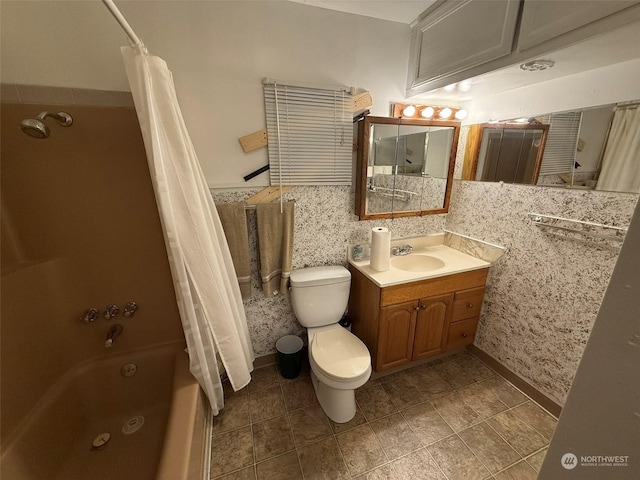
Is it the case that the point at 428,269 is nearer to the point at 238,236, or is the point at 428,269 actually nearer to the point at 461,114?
the point at 461,114

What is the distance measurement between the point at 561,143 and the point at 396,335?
145 centimetres

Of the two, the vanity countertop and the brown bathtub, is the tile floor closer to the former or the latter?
the brown bathtub

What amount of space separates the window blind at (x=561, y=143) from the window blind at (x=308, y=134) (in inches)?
44.5

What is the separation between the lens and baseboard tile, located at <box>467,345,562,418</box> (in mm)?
1541

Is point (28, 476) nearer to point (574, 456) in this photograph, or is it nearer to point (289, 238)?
point (289, 238)

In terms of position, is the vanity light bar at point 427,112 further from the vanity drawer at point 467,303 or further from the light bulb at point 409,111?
the vanity drawer at point 467,303

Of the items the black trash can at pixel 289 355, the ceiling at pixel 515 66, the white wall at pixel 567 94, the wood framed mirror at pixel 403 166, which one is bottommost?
the black trash can at pixel 289 355

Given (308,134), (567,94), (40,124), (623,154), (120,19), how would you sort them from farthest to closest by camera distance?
1. (308,134)
2. (567,94)
3. (623,154)
4. (40,124)
5. (120,19)

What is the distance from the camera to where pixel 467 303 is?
5.89ft

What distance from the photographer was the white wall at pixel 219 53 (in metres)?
1.13

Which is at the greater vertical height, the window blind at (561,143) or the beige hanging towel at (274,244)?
the window blind at (561,143)

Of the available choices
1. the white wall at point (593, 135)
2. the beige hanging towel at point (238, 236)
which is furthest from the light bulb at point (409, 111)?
the beige hanging towel at point (238, 236)

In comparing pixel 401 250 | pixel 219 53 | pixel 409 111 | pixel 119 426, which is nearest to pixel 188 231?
pixel 219 53

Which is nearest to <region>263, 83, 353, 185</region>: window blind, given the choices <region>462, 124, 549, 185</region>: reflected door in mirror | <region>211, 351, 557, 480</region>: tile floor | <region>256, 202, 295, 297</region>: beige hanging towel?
<region>256, 202, 295, 297</region>: beige hanging towel
